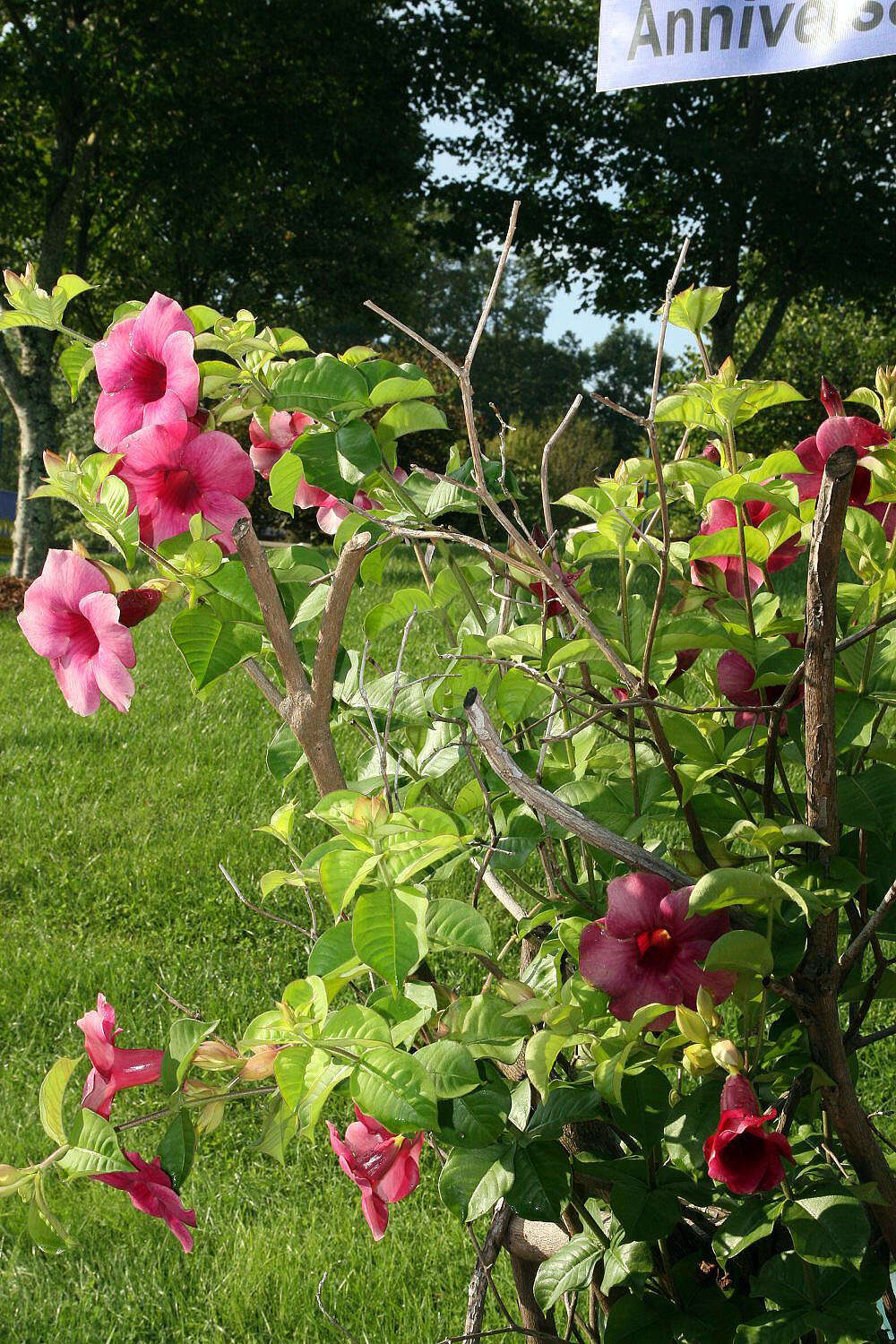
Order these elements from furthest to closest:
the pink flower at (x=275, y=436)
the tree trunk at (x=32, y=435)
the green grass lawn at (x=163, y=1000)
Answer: the tree trunk at (x=32, y=435) → the green grass lawn at (x=163, y=1000) → the pink flower at (x=275, y=436)

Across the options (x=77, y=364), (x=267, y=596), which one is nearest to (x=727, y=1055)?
(x=267, y=596)

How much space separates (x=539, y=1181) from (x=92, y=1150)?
307 millimetres

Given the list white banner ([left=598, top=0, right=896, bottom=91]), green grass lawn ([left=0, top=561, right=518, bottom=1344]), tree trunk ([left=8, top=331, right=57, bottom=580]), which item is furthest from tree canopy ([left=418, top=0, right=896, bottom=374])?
white banner ([left=598, top=0, right=896, bottom=91])

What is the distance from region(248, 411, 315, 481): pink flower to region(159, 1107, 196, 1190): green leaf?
1.67 ft

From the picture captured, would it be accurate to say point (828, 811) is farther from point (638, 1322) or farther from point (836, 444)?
point (638, 1322)

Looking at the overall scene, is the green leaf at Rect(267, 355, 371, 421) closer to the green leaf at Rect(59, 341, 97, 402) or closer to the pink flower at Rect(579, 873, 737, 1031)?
the green leaf at Rect(59, 341, 97, 402)

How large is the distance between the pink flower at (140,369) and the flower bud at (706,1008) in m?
0.53

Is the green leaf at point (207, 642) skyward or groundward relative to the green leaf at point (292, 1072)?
skyward

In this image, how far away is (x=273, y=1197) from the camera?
81.1 inches

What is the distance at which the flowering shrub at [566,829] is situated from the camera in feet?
2.29

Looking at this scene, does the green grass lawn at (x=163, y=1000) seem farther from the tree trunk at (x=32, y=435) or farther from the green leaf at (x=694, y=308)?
the tree trunk at (x=32, y=435)

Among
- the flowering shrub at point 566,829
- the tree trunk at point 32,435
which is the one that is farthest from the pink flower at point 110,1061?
the tree trunk at point 32,435

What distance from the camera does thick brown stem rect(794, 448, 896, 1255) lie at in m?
0.61

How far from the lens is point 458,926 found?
0.71 meters
